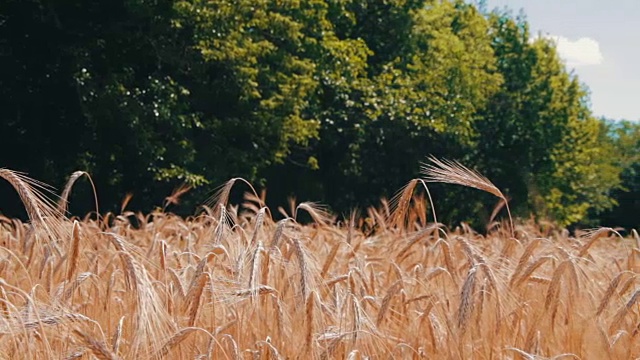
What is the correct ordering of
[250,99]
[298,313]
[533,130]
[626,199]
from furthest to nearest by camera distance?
1. [626,199]
2. [533,130]
3. [250,99]
4. [298,313]

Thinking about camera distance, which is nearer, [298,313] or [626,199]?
[298,313]

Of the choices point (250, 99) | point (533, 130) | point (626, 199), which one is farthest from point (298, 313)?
point (626, 199)

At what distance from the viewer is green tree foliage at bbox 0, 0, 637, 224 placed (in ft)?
55.3

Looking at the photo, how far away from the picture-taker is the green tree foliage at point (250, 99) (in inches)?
664

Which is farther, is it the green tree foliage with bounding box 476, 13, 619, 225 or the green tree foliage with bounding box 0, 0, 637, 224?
the green tree foliage with bounding box 476, 13, 619, 225

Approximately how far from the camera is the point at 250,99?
20750 millimetres

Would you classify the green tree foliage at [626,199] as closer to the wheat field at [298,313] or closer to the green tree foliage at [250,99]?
the green tree foliage at [250,99]

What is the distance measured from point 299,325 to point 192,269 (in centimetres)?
95

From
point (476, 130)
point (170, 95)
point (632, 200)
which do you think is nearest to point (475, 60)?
point (476, 130)

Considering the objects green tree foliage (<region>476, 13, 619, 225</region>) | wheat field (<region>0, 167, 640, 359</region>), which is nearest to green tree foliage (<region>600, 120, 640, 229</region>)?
green tree foliage (<region>476, 13, 619, 225</region>)

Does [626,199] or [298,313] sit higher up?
[298,313]

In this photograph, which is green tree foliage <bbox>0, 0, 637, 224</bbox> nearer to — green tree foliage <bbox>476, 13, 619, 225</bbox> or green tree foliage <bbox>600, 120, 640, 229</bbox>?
green tree foliage <bbox>476, 13, 619, 225</bbox>

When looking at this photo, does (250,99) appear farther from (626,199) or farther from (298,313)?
(626,199)

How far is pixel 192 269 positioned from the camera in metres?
3.75
